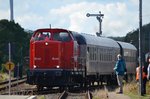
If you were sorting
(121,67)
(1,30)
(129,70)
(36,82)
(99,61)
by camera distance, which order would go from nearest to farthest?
(121,67)
(36,82)
(99,61)
(129,70)
(1,30)

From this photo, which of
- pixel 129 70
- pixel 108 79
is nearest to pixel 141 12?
pixel 108 79

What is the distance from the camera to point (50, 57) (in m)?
30.3

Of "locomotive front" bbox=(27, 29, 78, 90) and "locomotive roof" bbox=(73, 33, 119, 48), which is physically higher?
"locomotive roof" bbox=(73, 33, 119, 48)

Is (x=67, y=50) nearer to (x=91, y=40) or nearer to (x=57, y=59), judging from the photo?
(x=57, y=59)

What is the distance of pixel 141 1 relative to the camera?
81.1ft

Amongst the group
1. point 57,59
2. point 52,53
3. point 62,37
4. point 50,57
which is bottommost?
point 57,59

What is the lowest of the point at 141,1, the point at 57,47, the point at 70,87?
the point at 70,87

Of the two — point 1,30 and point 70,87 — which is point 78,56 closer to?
point 70,87

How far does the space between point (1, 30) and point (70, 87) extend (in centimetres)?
3449

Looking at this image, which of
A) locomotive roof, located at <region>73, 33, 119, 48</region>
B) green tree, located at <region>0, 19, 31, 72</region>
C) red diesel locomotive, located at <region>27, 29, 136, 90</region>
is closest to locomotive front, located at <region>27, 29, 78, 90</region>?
red diesel locomotive, located at <region>27, 29, 136, 90</region>

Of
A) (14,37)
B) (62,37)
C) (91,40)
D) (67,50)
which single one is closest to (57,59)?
(67,50)

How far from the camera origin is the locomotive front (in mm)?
29797

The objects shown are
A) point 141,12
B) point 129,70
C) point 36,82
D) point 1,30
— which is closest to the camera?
point 141,12

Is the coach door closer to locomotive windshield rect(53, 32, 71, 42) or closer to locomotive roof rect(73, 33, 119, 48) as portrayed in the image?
locomotive windshield rect(53, 32, 71, 42)
